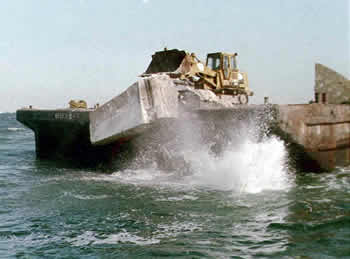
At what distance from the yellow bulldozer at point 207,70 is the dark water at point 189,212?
3252mm

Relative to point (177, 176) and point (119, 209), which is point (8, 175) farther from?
point (119, 209)

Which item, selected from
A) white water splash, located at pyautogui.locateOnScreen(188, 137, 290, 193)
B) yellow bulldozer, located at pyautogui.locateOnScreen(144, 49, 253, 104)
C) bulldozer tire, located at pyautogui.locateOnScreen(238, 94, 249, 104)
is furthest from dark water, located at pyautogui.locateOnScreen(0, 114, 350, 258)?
bulldozer tire, located at pyautogui.locateOnScreen(238, 94, 249, 104)

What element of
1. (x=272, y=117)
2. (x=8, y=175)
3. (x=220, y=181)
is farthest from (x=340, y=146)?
(x=8, y=175)

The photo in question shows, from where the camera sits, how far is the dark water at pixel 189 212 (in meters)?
4.00

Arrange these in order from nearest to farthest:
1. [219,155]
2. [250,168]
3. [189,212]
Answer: [189,212]
[250,168]
[219,155]

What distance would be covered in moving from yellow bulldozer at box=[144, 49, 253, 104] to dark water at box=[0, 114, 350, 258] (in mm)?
3252

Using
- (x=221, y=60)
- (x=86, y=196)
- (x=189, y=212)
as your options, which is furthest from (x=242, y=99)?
(x=189, y=212)

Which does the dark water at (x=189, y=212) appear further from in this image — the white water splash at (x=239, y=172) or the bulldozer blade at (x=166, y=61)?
the bulldozer blade at (x=166, y=61)

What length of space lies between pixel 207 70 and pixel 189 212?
6829mm

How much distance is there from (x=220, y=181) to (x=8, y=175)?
494 centimetres

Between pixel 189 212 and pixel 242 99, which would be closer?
pixel 189 212

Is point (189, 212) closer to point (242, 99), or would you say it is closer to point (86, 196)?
point (86, 196)

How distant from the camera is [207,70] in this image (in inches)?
456

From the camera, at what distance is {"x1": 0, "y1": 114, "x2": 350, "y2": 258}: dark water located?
4.00 metres
